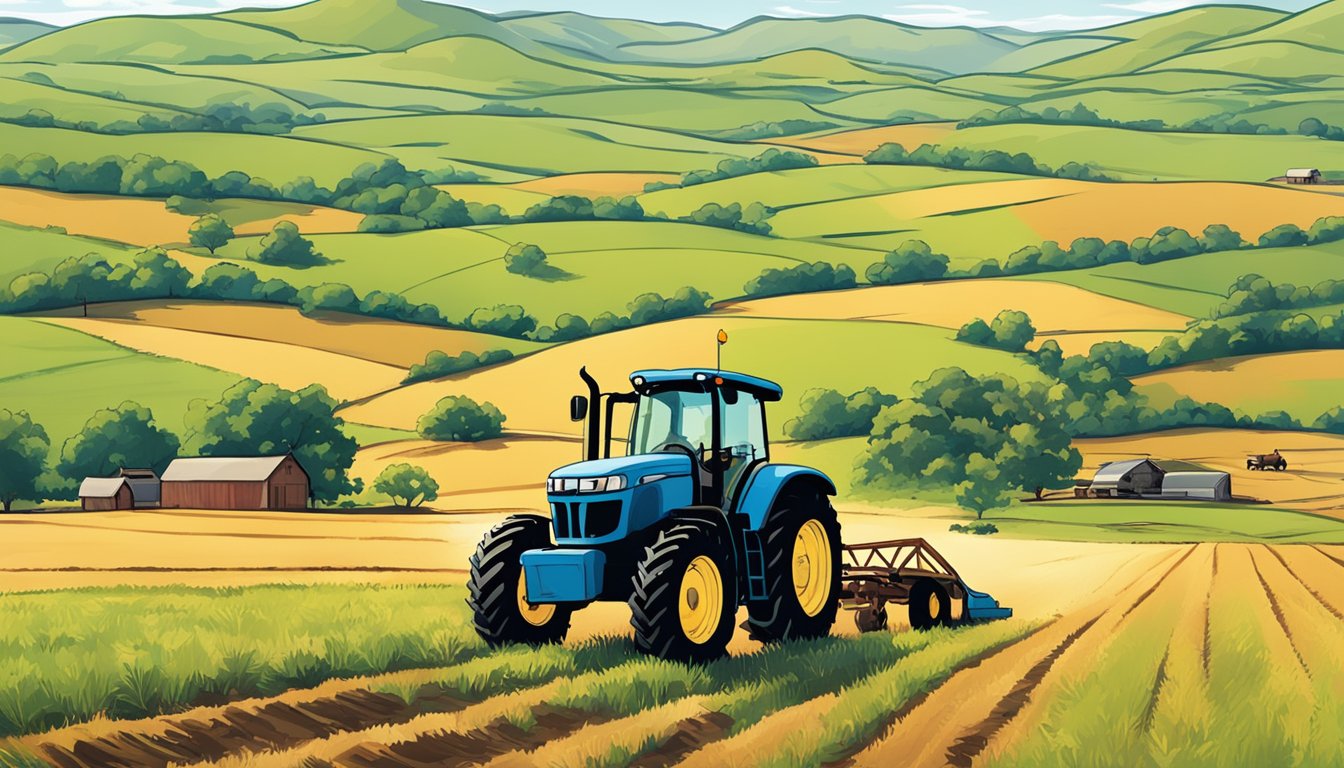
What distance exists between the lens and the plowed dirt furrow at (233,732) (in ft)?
32.9

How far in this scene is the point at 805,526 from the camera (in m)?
16.4

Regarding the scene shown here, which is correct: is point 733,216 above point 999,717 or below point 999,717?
above

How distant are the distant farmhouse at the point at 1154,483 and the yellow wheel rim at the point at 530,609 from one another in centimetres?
4605

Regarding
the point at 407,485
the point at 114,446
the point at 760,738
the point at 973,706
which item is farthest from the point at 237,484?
the point at 760,738

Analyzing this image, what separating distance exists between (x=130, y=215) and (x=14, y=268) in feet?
58.0

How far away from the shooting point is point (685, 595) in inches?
549

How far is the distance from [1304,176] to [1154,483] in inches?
2613

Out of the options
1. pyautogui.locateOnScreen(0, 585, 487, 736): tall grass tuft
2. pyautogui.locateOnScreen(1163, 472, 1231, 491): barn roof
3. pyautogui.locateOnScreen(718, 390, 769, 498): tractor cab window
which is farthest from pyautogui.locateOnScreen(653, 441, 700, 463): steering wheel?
pyautogui.locateOnScreen(1163, 472, 1231, 491): barn roof

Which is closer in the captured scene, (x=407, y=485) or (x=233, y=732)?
(x=233, y=732)

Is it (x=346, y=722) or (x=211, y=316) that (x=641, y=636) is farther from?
(x=211, y=316)

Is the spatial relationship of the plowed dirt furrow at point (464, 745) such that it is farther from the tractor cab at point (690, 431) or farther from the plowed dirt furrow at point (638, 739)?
the tractor cab at point (690, 431)

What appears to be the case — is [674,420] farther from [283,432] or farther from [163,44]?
[163,44]

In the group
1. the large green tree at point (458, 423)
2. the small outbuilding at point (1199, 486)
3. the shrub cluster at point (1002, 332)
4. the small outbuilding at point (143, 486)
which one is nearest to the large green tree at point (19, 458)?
the small outbuilding at point (143, 486)

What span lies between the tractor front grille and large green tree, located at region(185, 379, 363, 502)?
44413 mm
